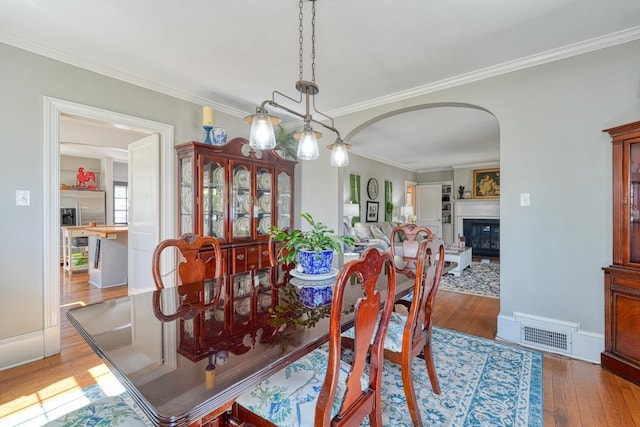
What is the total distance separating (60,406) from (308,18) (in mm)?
2850

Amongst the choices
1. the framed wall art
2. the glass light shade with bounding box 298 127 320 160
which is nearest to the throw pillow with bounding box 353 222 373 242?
the framed wall art

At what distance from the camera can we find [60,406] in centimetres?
174

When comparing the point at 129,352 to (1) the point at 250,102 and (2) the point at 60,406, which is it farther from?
(1) the point at 250,102

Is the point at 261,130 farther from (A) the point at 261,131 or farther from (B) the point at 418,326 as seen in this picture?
(B) the point at 418,326

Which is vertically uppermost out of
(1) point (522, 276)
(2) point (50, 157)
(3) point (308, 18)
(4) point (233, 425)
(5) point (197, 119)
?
(3) point (308, 18)

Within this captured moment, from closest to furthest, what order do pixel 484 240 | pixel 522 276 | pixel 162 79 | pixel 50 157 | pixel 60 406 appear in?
1. pixel 60 406
2. pixel 50 157
3. pixel 522 276
4. pixel 162 79
5. pixel 484 240

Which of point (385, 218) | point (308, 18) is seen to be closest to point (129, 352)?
point (308, 18)

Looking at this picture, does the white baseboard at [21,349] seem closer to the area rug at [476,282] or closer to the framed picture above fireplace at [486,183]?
the area rug at [476,282]

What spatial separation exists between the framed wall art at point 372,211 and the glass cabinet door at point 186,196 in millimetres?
4551

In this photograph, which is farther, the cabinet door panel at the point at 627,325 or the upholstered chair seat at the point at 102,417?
the cabinet door panel at the point at 627,325

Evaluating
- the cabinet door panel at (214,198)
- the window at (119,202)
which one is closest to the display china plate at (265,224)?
the cabinet door panel at (214,198)

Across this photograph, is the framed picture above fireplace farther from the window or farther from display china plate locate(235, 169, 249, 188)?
the window

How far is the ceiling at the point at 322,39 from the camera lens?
1.87 metres

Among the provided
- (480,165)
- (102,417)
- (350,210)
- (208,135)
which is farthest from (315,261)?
(480,165)
